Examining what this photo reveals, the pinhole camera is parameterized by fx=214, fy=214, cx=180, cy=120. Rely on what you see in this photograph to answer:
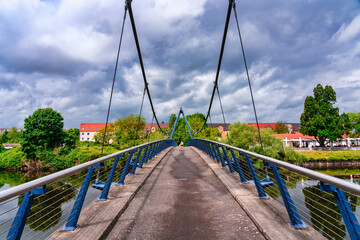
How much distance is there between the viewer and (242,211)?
3191mm

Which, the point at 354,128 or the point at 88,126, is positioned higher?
the point at 88,126

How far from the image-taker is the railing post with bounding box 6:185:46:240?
1.69 m

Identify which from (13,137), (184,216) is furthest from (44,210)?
(13,137)

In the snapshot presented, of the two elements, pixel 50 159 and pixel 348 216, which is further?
pixel 50 159

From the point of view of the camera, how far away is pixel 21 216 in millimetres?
1740

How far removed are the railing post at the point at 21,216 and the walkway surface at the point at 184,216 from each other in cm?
102

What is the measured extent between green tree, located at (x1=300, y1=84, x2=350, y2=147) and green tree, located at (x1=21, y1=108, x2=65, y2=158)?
4163cm

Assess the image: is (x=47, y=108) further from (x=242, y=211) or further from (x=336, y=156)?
(x=336, y=156)

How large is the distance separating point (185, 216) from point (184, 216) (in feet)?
0.05

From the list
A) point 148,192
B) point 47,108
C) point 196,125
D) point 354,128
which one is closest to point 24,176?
point 47,108

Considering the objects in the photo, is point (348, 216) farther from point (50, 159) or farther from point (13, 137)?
point (13, 137)

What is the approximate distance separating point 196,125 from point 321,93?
1034 inches

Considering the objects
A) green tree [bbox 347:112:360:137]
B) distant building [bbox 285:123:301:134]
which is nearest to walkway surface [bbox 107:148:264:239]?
green tree [bbox 347:112:360:137]

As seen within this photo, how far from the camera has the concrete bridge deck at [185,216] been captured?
97.1 inches
